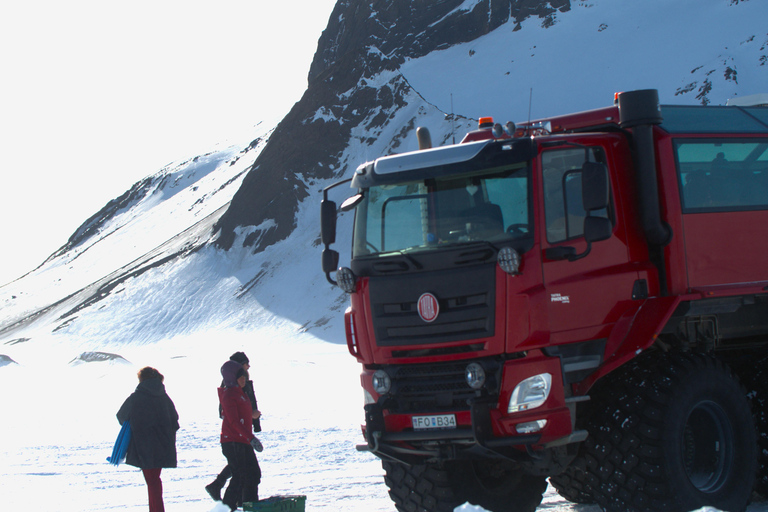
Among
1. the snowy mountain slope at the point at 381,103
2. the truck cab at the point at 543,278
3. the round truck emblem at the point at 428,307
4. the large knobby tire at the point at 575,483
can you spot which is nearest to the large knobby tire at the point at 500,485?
the truck cab at the point at 543,278

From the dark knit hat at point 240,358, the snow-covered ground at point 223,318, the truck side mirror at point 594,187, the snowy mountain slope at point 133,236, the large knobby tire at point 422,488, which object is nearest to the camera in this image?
the truck side mirror at point 594,187

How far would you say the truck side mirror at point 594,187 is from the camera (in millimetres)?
5629

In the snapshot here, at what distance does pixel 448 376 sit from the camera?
6.07m

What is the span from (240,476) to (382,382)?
7.02 feet

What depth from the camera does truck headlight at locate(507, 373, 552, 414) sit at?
18.7 ft

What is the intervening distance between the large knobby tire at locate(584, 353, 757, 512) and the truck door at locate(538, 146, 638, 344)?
539 mm

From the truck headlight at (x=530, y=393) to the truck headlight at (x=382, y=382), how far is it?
1.10 metres

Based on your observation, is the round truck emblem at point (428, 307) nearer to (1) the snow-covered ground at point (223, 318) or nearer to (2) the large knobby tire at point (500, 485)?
(2) the large knobby tire at point (500, 485)

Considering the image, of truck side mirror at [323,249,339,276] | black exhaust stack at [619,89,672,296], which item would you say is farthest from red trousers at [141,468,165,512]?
black exhaust stack at [619,89,672,296]

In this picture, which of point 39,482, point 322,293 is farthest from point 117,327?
point 39,482

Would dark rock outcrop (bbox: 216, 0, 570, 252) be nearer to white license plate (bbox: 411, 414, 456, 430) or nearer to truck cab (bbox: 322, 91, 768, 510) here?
truck cab (bbox: 322, 91, 768, 510)

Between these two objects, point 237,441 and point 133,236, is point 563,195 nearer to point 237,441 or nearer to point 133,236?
point 237,441

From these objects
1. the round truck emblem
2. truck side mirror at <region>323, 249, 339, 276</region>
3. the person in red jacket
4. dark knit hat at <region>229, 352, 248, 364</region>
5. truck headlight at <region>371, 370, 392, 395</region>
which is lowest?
the person in red jacket

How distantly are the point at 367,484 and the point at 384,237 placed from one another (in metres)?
3.88
